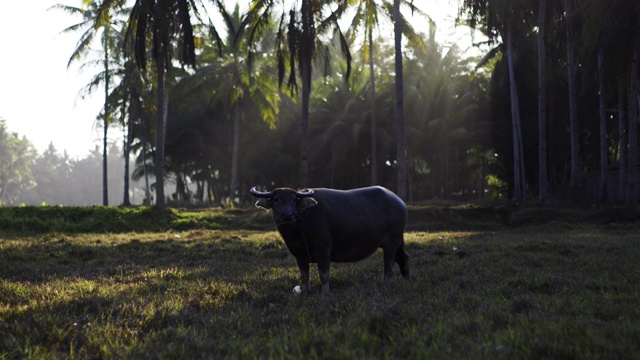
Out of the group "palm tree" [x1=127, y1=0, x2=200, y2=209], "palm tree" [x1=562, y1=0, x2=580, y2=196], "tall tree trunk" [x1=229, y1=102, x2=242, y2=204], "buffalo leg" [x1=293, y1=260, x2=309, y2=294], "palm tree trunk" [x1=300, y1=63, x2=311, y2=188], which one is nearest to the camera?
"buffalo leg" [x1=293, y1=260, x2=309, y2=294]

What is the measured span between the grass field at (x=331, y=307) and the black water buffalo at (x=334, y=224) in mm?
444

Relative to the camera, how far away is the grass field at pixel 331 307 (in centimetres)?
423

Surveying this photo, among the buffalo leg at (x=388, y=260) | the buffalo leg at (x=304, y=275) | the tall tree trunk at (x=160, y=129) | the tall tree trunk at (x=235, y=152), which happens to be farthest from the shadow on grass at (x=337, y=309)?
the tall tree trunk at (x=235, y=152)

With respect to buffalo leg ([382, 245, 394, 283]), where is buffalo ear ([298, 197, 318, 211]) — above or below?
above

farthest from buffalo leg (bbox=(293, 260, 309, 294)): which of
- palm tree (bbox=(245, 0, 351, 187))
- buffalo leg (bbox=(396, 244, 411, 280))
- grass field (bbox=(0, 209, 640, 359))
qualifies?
palm tree (bbox=(245, 0, 351, 187))

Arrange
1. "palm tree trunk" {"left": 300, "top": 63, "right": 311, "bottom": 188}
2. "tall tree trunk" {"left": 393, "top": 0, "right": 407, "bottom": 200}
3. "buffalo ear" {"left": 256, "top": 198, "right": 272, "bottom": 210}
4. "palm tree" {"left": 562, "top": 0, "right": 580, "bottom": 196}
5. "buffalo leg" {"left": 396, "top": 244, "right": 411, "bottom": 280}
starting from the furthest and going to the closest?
"tall tree trunk" {"left": 393, "top": 0, "right": 407, "bottom": 200} → "palm tree trunk" {"left": 300, "top": 63, "right": 311, "bottom": 188} → "palm tree" {"left": 562, "top": 0, "right": 580, "bottom": 196} → "buffalo leg" {"left": 396, "top": 244, "right": 411, "bottom": 280} → "buffalo ear" {"left": 256, "top": 198, "right": 272, "bottom": 210}

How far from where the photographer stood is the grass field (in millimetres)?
4234

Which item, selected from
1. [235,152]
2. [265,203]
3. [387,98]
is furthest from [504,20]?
[265,203]

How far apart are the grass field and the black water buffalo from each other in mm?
444

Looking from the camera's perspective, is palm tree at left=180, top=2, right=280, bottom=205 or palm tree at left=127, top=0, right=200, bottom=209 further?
palm tree at left=180, top=2, right=280, bottom=205

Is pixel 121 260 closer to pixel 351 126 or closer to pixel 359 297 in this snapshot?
pixel 359 297

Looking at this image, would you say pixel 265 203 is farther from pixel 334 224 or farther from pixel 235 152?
pixel 235 152

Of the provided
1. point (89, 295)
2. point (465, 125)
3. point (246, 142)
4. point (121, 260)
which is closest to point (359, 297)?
point (89, 295)

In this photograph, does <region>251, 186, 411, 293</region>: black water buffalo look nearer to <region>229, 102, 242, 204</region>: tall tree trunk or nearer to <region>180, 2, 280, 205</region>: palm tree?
<region>180, 2, 280, 205</region>: palm tree
